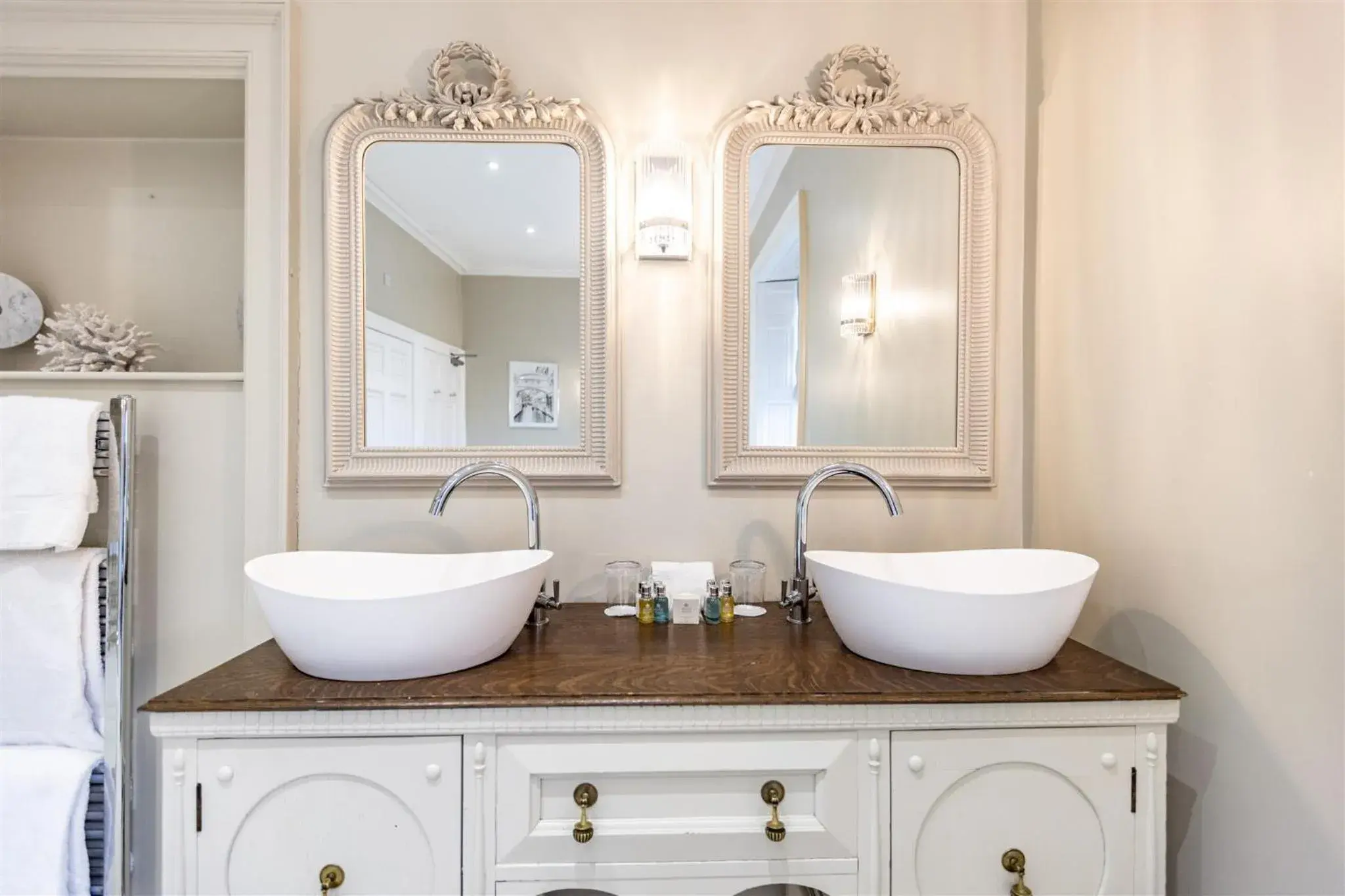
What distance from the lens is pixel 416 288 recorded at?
1.33 metres

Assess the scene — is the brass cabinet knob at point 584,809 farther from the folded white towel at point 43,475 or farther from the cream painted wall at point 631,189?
the folded white towel at point 43,475

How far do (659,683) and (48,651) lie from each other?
118 centimetres

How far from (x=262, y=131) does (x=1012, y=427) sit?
67.5 inches

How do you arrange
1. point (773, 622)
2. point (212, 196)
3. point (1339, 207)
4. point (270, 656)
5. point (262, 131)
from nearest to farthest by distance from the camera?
point (1339, 207) → point (270, 656) → point (773, 622) → point (262, 131) → point (212, 196)

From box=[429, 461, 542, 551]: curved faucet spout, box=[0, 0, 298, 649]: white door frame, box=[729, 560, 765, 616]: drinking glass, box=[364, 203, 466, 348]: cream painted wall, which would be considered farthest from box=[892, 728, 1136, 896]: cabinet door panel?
box=[0, 0, 298, 649]: white door frame

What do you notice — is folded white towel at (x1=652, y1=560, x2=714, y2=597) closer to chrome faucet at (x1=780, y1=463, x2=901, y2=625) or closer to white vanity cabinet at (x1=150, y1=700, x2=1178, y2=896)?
chrome faucet at (x1=780, y1=463, x2=901, y2=625)

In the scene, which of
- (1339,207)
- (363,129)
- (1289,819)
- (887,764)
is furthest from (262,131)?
(1289,819)

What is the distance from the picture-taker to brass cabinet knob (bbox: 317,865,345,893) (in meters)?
0.82

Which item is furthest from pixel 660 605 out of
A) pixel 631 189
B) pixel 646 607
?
pixel 631 189

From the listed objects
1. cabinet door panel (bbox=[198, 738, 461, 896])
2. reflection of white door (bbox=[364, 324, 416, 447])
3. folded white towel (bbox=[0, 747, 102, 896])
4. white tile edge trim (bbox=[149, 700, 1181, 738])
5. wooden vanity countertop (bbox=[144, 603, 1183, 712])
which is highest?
reflection of white door (bbox=[364, 324, 416, 447])

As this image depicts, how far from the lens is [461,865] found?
83cm

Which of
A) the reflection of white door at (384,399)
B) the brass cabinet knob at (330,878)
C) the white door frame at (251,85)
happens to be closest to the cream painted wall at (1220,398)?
the brass cabinet knob at (330,878)

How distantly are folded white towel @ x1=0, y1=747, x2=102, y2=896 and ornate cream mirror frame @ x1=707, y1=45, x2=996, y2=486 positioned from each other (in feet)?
4.29

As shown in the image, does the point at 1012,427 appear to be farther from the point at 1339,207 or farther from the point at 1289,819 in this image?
the point at 1289,819
